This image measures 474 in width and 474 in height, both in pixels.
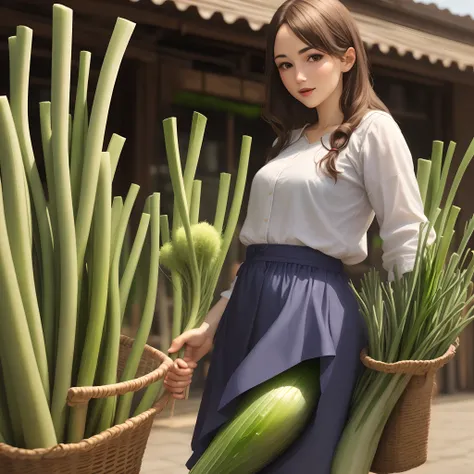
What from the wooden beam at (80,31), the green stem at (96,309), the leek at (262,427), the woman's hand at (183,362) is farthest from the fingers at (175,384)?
the wooden beam at (80,31)

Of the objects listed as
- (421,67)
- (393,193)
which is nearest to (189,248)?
(393,193)

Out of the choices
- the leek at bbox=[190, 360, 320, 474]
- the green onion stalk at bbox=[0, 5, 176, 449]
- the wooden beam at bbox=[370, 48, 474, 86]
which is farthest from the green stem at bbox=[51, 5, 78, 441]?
the wooden beam at bbox=[370, 48, 474, 86]

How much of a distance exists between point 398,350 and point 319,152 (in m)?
0.44

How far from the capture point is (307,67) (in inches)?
63.6

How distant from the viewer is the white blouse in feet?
4.98

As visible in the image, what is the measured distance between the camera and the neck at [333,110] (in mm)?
1681

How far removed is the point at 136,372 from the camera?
49.5 inches

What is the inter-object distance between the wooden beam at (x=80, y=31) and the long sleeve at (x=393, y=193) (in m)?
2.64

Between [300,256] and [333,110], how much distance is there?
34cm

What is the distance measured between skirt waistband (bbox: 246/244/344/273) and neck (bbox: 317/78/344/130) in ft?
0.97

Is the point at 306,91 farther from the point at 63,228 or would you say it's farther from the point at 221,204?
the point at 63,228

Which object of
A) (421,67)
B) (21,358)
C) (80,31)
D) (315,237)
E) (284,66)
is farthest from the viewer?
(421,67)

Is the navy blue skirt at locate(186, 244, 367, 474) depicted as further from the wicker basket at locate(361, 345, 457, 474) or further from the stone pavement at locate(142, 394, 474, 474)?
the stone pavement at locate(142, 394, 474, 474)

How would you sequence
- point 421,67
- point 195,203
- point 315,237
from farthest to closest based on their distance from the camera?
point 421,67 < point 315,237 < point 195,203
